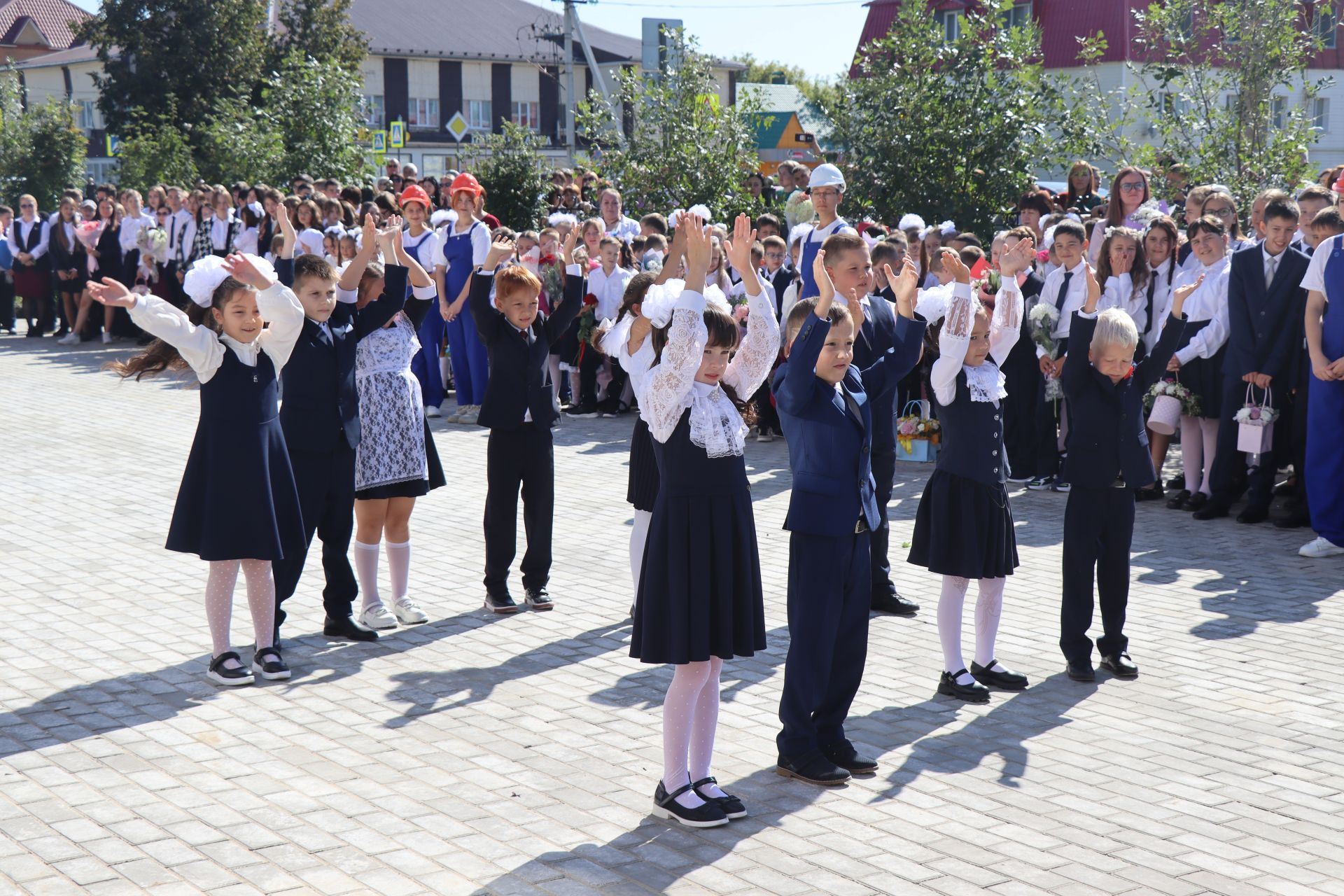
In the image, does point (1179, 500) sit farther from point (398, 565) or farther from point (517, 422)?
point (398, 565)

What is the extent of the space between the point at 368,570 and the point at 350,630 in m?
0.34

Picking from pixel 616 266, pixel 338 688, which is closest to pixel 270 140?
pixel 616 266

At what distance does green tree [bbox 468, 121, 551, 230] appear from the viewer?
1995 centimetres

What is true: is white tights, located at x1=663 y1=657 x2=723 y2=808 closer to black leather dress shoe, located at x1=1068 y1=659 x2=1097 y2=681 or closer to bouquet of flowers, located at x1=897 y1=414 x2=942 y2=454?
black leather dress shoe, located at x1=1068 y1=659 x2=1097 y2=681

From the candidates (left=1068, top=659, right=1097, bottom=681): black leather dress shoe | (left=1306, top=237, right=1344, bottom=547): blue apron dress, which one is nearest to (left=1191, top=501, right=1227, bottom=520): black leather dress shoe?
(left=1306, top=237, right=1344, bottom=547): blue apron dress

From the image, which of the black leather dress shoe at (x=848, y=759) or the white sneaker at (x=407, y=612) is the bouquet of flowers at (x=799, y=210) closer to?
the white sneaker at (x=407, y=612)

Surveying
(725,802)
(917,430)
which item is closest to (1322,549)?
(917,430)

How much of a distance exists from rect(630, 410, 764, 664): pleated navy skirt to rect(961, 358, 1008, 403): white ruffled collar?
66.3 inches

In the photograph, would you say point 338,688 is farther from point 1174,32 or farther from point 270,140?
point 270,140

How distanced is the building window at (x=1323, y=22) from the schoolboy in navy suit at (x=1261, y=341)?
4.86 metres

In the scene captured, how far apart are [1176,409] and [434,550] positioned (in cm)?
535

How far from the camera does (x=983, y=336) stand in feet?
20.2

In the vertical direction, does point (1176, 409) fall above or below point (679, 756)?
above

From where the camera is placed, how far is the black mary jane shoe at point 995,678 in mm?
6359
